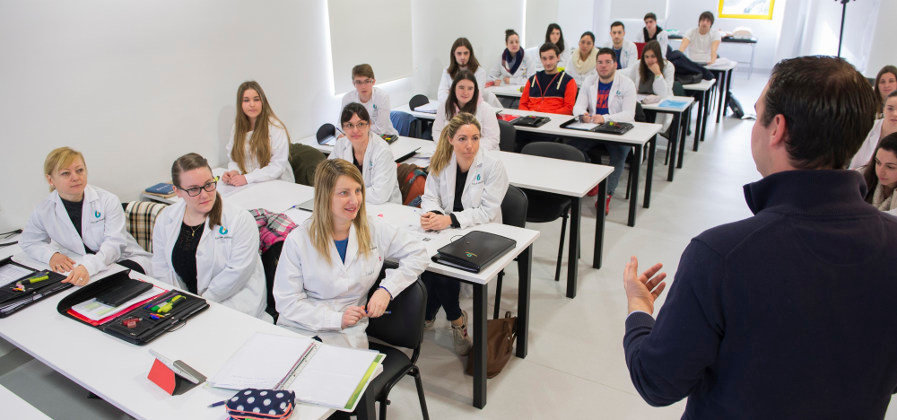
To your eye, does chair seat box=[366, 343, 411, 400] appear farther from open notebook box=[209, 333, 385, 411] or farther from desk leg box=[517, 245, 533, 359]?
desk leg box=[517, 245, 533, 359]

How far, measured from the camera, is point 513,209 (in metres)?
3.48

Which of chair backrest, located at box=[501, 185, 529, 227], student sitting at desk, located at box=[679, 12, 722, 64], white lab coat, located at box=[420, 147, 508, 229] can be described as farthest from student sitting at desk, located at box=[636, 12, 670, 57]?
white lab coat, located at box=[420, 147, 508, 229]

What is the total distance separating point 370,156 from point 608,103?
9.43 ft

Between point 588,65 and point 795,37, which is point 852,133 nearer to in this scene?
point 588,65

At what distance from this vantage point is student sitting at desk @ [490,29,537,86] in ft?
25.4

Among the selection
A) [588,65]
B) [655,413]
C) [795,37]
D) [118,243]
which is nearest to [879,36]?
[588,65]

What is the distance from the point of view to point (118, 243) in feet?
9.79

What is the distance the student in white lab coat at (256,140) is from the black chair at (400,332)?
216 cm

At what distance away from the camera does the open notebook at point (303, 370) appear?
1744mm

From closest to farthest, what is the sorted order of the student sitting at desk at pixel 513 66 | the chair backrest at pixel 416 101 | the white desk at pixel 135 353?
the white desk at pixel 135 353 < the chair backrest at pixel 416 101 < the student sitting at desk at pixel 513 66

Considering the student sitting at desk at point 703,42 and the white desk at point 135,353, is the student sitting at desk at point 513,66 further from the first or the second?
the white desk at point 135,353

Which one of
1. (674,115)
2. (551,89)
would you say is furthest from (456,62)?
(674,115)

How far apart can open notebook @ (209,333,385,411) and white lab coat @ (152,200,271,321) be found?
743mm

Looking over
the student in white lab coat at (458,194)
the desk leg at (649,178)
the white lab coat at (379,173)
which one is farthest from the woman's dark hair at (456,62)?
the student in white lab coat at (458,194)
